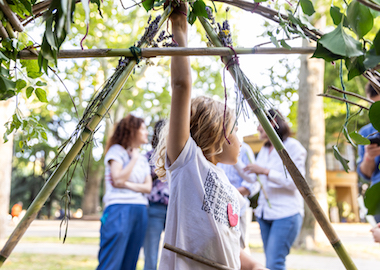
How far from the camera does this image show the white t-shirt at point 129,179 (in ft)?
10.1

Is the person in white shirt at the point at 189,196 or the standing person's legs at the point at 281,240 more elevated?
the person in white shirt at the point at 189,196

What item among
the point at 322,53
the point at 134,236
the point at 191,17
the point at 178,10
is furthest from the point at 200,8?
the point at 134,236

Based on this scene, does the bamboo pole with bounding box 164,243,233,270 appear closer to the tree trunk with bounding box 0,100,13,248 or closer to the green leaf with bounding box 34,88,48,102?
the green leaf with bounding box 34,88,48,102

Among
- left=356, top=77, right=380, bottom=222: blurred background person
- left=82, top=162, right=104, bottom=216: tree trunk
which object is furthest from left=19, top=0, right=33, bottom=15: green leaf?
left=82, top=162, right=104, bottom=216: tree trunk

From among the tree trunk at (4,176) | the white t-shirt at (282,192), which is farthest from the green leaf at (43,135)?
the tree trunk at (4,176)

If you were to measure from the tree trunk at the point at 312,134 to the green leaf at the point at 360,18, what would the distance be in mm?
6868

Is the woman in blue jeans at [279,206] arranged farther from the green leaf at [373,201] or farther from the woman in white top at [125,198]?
the green leaf at [373,201]

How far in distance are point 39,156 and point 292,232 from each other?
21221 mm

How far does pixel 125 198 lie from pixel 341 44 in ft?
8.63

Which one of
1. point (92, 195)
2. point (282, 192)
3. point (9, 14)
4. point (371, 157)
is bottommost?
point (92, 195)

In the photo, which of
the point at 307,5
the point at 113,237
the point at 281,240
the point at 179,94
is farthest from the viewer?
the point at 113,237

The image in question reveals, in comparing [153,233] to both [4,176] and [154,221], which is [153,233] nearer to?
[154,221]

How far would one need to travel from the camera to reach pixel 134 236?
3102mm

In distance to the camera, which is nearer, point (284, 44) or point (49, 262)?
point (284, 44)
